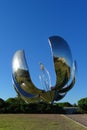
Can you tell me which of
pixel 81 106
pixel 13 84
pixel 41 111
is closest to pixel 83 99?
pixel 81 106

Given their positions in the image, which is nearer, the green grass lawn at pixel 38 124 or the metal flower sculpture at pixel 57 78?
the metal flower sculpture at pixel 57 78

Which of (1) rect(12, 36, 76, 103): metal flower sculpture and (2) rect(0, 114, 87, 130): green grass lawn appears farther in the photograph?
(2) rect(0, 114, 87, 130): green grass lawn

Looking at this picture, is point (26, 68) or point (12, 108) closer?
point (26, 68)

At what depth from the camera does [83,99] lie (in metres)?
37.8

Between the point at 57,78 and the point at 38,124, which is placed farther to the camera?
the point at 38,124

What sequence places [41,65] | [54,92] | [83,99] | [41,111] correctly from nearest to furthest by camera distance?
[54,92]
[41,65]
[41,111]
[83,99]

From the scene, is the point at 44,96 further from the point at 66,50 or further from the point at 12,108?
the point at 12,108

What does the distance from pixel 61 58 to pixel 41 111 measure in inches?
837

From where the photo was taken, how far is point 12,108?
34156mm

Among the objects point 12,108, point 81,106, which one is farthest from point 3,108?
point 81,106

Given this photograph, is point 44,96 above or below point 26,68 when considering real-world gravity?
below

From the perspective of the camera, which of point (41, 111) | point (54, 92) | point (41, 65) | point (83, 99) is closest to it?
point (54, 92)

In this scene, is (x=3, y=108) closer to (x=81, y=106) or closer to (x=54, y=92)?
(x=81, y=106)

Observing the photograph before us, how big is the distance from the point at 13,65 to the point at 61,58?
2.28m
